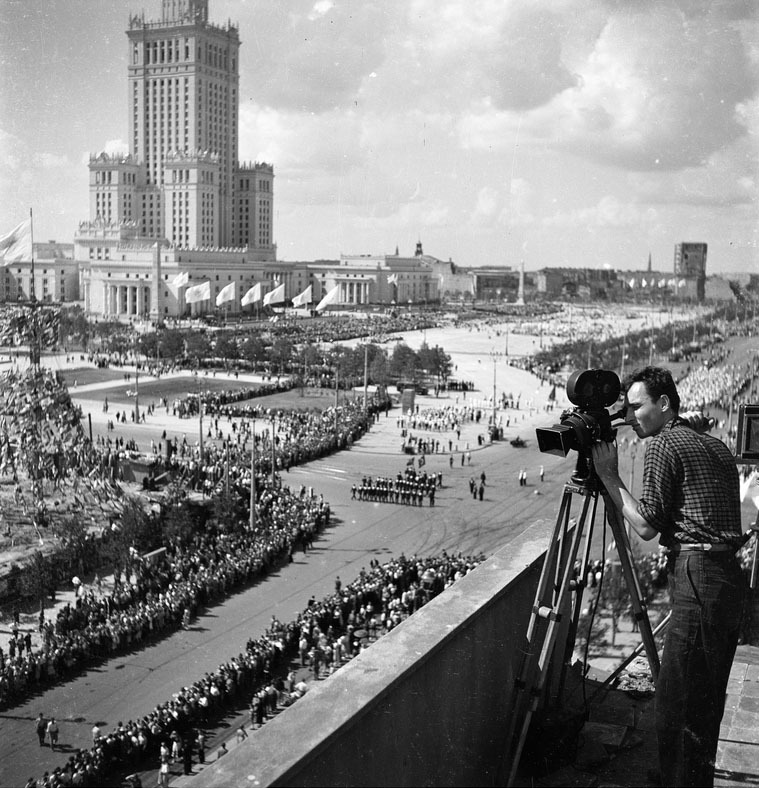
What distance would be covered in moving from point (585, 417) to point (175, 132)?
12820 cm

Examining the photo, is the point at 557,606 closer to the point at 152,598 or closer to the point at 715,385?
the point at 152,598

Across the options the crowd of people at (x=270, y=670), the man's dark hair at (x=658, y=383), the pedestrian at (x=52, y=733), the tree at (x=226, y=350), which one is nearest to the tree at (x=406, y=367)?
the tree at (x=226, y=350)

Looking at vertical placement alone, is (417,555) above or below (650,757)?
below

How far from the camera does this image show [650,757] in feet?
16.7

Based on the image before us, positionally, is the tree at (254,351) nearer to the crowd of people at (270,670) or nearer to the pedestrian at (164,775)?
the crowd of people at (270,670)

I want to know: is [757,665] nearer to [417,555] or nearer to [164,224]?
[417,555]

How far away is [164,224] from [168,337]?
58.3 m

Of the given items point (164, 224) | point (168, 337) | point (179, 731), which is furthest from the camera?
point (164, 224)

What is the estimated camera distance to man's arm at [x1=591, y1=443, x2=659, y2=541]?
13.7 feet

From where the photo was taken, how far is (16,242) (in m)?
31.1

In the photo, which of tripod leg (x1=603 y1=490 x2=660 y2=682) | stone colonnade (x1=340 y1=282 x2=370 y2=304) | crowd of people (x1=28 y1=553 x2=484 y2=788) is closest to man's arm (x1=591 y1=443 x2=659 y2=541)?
tripod leg (x1=603 y1=490 x2=660 y2=682)

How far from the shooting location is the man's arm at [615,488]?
4.18 m

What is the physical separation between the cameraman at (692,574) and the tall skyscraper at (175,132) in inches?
4833

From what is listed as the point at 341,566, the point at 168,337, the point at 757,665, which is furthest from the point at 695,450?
the point at 168,337
